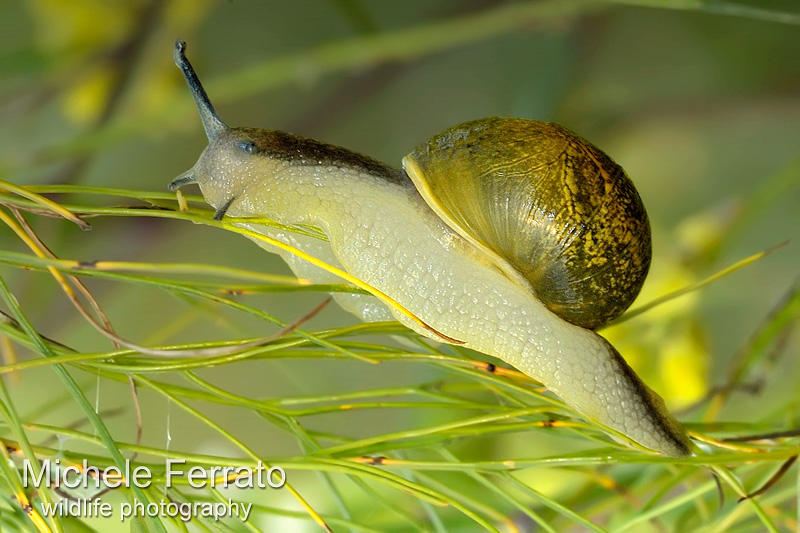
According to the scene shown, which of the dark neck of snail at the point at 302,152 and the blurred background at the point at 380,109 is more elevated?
the blurred background at the point at 380,109

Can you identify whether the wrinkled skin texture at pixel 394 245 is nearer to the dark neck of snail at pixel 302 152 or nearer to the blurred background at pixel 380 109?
the dark neck of snail at pixel 302 152

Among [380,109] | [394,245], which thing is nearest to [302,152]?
[394,245]

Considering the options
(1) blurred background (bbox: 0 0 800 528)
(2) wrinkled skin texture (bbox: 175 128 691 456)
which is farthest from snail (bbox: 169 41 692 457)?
(1) blurred background (bbox: 0 0 800 528)

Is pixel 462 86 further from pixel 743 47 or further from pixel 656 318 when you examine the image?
pixel 656 318

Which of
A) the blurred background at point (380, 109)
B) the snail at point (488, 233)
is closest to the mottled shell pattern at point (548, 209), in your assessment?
the snail at point (488, 233)

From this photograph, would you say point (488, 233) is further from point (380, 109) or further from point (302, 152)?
point (380, 109)

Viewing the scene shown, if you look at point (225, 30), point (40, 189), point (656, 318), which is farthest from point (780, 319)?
point (225, 30)
